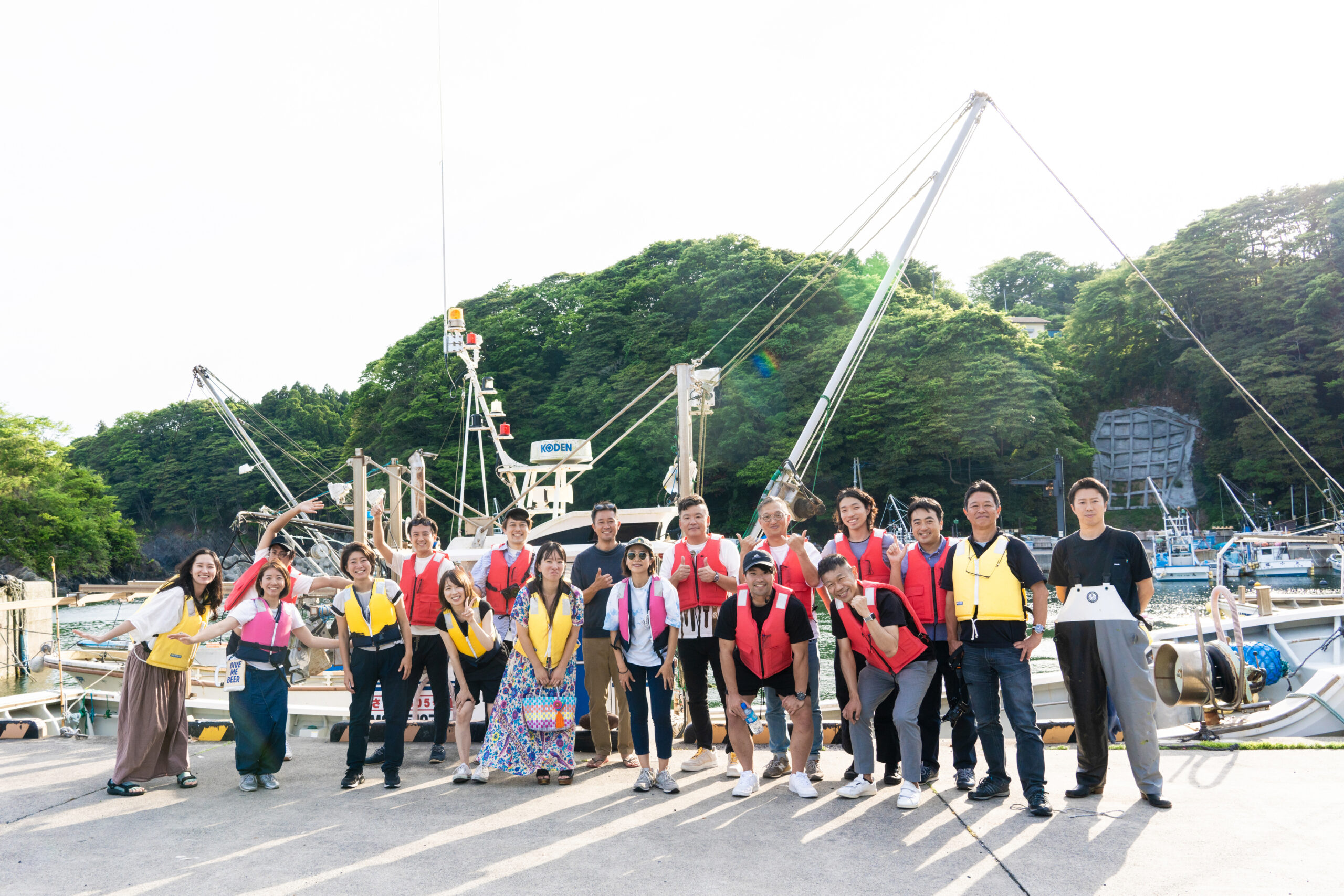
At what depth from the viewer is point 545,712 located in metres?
5.29

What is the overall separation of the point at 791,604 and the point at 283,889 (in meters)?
2.73

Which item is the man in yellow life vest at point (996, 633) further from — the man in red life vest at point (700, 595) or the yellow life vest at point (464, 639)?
the yellow life vest at point (464, 639)

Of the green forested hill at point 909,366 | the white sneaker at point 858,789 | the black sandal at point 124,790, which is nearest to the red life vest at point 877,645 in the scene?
the white sneaker at point 858,789

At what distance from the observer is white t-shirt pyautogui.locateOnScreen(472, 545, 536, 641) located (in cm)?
570

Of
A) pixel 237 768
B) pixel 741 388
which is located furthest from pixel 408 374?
pixel 237 768

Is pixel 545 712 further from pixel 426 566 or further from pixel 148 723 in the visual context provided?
pixel 148 723

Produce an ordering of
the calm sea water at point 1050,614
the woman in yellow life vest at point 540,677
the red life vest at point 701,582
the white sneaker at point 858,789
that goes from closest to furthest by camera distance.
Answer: the white sneaker at point 858,789 → the woman in yellow life vest at point 540,677 → the red life vest at point 701,582 → the calm sea water at point 1050,614

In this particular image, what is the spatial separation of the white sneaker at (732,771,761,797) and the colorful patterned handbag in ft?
3.64

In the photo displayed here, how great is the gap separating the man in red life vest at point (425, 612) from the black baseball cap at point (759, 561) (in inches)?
76.4

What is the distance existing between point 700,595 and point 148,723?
3.40 meters

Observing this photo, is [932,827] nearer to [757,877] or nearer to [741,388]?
[757,877]

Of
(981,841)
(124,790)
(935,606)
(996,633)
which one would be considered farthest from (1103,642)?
(124,790)

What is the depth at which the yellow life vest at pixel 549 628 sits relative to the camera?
523 cm

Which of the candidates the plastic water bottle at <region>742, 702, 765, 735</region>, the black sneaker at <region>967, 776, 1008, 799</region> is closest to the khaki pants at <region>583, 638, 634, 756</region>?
the plastic water bottle at <region>742, 702, 765, 735</region>
